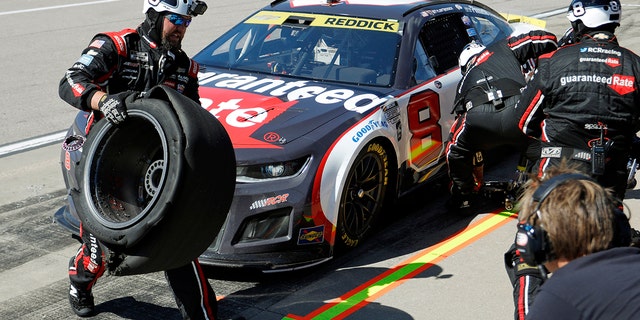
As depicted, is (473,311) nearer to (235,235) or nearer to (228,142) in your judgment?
(235,235)

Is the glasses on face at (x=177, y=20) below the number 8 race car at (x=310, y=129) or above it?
above

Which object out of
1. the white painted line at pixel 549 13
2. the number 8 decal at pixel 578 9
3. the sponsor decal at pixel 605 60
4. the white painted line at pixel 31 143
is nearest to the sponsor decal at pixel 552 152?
the sponsor decal at pixel 605 60

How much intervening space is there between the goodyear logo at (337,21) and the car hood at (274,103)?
2.13 feet

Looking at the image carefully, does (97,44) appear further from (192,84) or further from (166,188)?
(166,188)

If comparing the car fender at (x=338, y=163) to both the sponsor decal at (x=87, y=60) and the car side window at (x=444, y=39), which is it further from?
the sponsor decal at (x=87, y=60)

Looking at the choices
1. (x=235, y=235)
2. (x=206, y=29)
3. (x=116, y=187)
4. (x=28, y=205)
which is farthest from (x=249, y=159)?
(x=206, y=29)

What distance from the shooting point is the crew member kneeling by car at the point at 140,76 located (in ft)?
16.6

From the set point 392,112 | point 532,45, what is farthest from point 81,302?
point 532,45

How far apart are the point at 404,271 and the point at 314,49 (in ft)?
6.90

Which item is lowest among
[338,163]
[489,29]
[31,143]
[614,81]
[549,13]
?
[549,13]

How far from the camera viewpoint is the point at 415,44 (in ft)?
24.0

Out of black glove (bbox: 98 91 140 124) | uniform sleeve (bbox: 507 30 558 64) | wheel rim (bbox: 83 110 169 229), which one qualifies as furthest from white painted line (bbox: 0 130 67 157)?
uniform sleeve (bbox: 507 30 558 64)

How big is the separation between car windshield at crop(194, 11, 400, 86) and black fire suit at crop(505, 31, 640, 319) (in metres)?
1.98

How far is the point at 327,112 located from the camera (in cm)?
638
